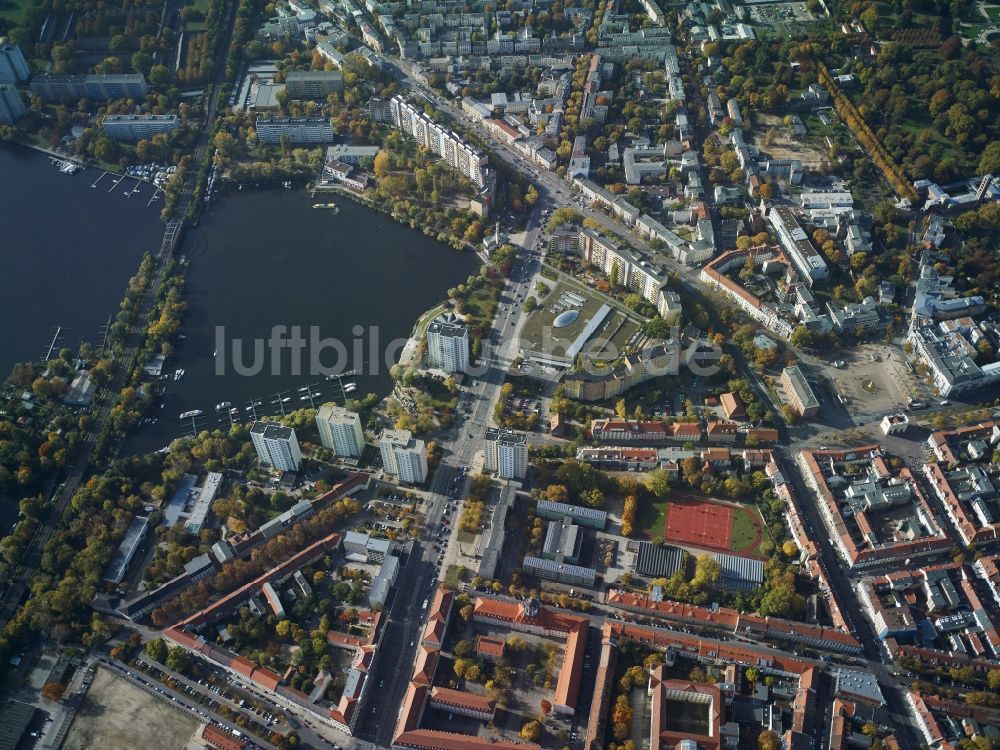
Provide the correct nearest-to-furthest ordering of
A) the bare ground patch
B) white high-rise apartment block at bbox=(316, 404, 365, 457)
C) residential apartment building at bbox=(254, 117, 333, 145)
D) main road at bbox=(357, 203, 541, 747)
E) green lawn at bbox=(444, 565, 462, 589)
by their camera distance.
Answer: main road at bbox=(357, 203, 541, 747) < green lawn at bbox=(444, 565, 462, 589) < white high-rise apartment block at bbox=(316, 404, 365, 457) < the bare ground patch < residential apartment building at bbox=(254, 117, 333, 145)

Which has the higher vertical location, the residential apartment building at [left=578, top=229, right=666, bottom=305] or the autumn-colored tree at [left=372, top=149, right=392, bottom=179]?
the autumn-colored tree at [left=372, top=149, right=392, bottom=179]

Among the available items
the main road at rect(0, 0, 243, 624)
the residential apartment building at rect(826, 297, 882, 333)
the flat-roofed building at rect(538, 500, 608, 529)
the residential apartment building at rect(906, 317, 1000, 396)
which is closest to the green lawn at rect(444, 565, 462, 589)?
the flat-roofed building at rect(538, 500, 608, 529)

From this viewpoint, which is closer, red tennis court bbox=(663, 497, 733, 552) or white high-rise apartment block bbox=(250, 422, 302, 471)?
red tennis court bbox=(663, 497, 733, 552)

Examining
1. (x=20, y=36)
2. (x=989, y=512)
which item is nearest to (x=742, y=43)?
(x=989, y=512)

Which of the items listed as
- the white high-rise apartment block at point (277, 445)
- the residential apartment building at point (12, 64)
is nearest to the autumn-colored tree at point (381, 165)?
the white high-rise apartment block at point (277, 445)

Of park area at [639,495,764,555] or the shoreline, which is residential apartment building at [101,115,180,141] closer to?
the shoreline

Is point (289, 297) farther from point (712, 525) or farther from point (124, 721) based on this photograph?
point (712, 525)

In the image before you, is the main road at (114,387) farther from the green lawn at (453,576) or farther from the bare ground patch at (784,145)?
the bare ground patch at (784,145)

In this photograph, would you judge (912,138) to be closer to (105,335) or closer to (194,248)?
(194,248)
